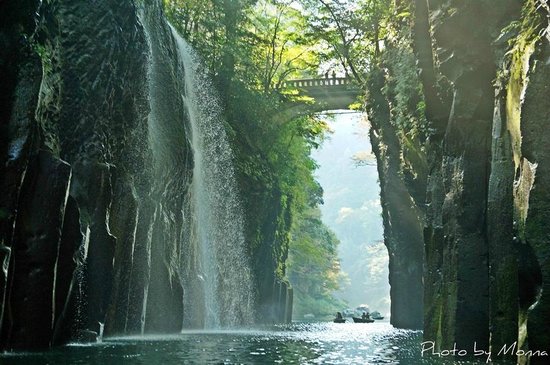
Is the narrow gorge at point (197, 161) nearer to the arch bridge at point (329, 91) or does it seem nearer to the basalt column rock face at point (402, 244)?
the basalt column rock face at point (402, 244)

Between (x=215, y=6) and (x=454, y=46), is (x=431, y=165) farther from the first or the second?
(x=215, y=6)

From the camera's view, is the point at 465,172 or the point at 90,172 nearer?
the point at 465,172

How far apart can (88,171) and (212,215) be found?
48.6 ft

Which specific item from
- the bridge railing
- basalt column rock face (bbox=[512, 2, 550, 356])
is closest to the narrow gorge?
basalt column rock face (bbox=[512, 2, 550, 356])

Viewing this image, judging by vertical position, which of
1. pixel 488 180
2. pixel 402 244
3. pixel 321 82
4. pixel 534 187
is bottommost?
pixel 534 187

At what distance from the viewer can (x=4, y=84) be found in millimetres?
10898

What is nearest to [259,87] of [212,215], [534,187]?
[212,215]

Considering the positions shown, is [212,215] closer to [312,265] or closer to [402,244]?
[402,244]

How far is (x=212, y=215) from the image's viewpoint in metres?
29.2

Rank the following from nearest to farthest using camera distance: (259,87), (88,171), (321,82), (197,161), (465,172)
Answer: (465,172) → (88,171) → (197,161) → (259,87) → (321,82)

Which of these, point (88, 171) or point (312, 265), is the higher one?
point (312, 265)

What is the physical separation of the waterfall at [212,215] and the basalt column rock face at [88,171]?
360 cm

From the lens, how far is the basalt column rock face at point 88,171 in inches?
435

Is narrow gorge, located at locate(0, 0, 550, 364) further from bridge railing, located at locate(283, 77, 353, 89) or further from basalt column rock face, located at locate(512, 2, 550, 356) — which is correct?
bridge railing, located at locate(283, 77, 353, 89)
